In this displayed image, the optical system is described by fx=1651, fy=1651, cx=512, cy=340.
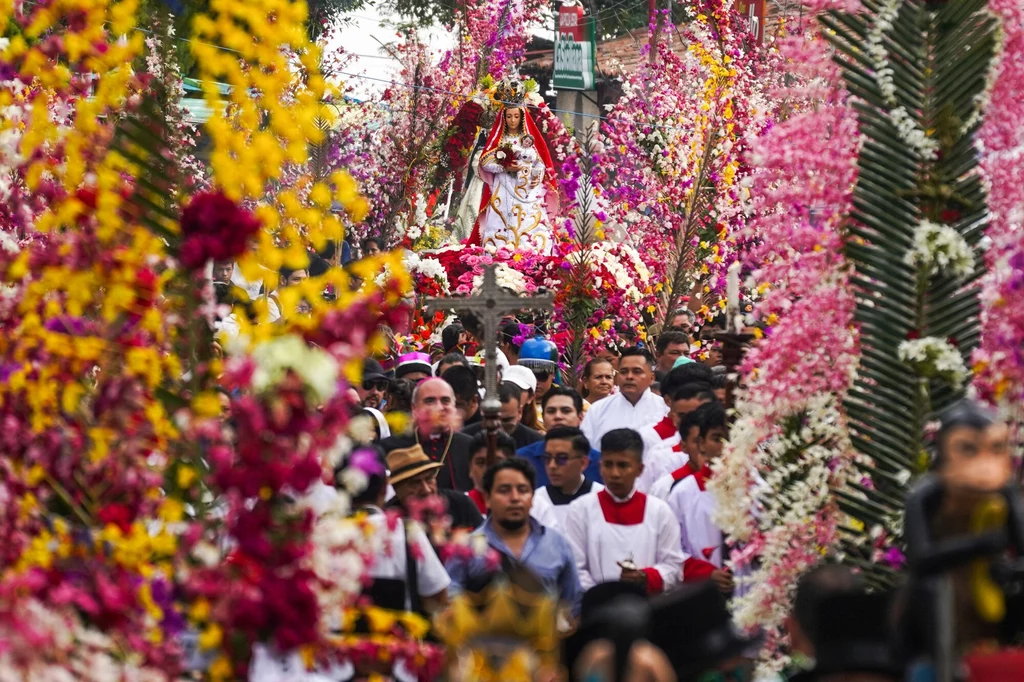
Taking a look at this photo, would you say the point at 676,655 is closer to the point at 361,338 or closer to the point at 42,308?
the point at 361,338

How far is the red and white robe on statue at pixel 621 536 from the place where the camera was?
25.5ft

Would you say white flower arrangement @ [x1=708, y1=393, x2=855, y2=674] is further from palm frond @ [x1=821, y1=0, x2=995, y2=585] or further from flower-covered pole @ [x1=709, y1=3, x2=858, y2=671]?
palm frond @ [x1=821, y1=0, x2=995, y2=585]

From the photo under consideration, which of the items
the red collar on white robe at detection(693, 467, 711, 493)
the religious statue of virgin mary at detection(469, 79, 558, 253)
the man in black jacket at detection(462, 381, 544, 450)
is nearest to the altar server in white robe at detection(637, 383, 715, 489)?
the red collar on white robe at detection(693, 467, 711, 493)

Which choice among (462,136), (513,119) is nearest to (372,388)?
(513,119)

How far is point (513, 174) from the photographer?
16.8m

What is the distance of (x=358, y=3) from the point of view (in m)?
33.9

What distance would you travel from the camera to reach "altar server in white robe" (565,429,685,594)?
7.77 metres

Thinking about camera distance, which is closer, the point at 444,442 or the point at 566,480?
the point at 566,480

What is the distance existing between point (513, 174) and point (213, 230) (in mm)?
12774

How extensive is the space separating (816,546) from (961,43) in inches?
82.6

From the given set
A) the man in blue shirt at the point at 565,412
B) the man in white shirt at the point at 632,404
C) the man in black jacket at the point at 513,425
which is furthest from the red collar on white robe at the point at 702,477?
the man in white shirt at the point at 632,404

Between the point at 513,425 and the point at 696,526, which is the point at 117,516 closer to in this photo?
the point at 696,526

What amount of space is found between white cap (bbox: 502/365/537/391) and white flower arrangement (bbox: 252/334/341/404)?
689 cm

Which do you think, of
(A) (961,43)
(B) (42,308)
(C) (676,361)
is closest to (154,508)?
Result: (B) (42,308)
